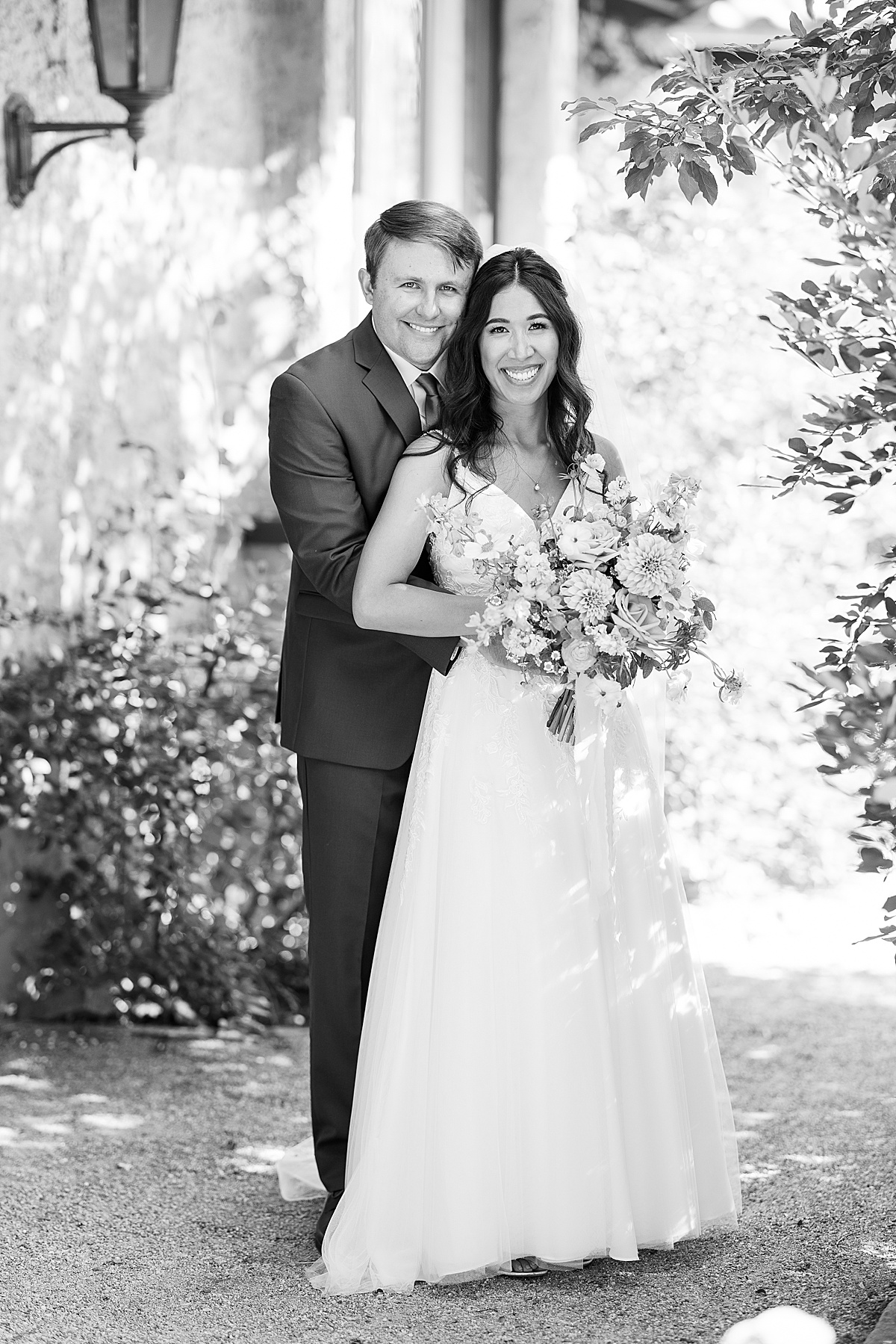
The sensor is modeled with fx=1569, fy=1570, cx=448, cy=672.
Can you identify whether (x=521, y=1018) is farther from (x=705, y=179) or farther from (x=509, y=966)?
(x=705, y=179)

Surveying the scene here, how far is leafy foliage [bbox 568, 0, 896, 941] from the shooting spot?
2400 mm

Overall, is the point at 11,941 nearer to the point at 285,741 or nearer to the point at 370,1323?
the point at 285,741

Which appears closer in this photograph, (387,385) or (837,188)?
(837,188)

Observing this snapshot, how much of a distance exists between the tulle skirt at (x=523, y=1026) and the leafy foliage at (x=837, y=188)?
70 cm

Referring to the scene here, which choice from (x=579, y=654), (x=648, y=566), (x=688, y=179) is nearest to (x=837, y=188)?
(x=688, y=179)

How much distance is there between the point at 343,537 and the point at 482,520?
0.31 m

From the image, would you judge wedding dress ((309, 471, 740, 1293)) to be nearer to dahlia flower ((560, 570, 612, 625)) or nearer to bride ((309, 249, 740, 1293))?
bride ((309, 249, 740, 1293))

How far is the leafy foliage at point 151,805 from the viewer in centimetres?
499

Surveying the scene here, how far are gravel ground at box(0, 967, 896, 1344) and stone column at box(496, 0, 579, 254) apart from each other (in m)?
5.28

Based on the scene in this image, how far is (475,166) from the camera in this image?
8.80 m

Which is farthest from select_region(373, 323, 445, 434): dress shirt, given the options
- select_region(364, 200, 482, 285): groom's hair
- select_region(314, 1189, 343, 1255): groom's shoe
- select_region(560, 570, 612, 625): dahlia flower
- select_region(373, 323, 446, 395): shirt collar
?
select_region(314, 1189, 343, 1255): groom's shoe

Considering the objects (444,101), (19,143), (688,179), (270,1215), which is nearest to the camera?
(688,179)

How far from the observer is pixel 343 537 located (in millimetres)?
3385

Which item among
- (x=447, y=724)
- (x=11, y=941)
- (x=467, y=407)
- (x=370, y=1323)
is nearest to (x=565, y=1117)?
(x=370, y=1323)
